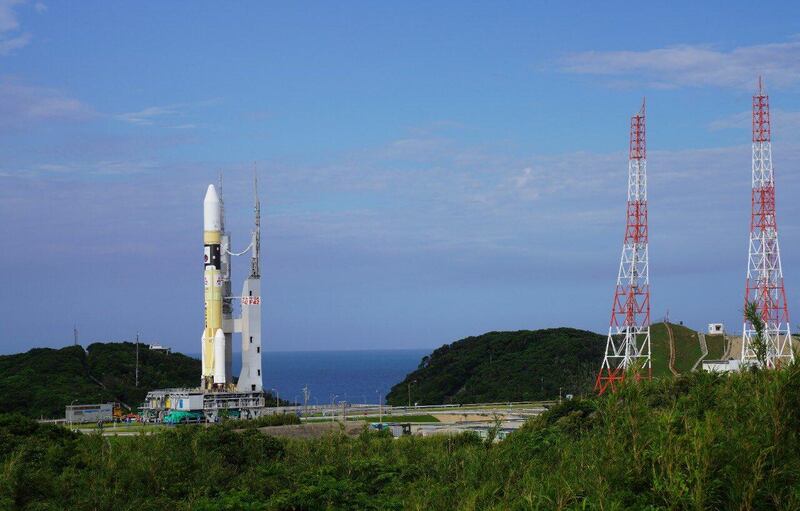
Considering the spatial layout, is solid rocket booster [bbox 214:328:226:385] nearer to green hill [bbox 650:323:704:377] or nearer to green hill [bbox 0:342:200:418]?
green hill [bbox 0:342:200:418]

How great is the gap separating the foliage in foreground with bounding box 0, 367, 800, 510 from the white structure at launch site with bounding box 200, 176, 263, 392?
90.4ft

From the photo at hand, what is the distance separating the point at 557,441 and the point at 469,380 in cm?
7002

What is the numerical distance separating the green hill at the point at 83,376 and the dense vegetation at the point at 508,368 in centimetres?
2267

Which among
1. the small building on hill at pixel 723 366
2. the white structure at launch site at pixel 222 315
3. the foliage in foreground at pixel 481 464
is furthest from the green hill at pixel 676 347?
the foliage in foreground at pixel 481 464

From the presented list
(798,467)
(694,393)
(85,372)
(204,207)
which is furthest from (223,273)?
(798,467)

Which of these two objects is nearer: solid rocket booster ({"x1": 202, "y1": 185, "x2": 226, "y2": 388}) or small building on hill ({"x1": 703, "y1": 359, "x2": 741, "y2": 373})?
small building on hill ({"x1": 703, "y1": 359, "x2": 741, "y2": 373})

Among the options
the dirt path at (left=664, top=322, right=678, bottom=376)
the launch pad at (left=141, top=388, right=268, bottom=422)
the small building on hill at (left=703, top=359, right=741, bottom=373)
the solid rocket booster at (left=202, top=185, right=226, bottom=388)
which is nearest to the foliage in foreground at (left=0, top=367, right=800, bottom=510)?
the small building on hill at (left=703, top=359, right=741, bottom=373)

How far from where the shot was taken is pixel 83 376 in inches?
3113

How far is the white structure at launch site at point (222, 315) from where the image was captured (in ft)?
202

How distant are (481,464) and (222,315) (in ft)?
140

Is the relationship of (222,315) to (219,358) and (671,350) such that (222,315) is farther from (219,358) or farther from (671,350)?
(671,350)

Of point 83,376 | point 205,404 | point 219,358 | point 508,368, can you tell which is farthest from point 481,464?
point 508,368

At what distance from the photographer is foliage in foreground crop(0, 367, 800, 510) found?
499 inches

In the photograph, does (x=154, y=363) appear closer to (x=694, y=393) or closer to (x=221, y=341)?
(x=221, y=341)
